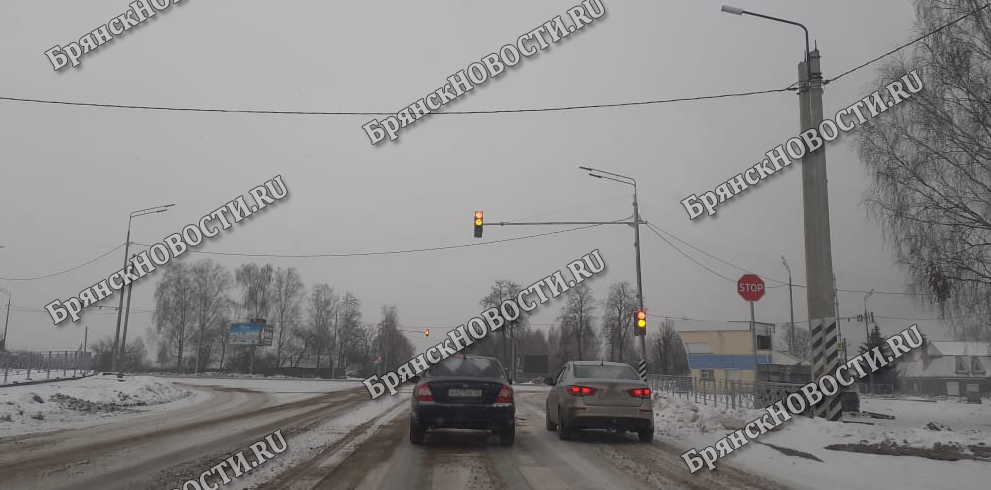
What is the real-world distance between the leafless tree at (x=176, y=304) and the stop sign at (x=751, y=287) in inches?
3019

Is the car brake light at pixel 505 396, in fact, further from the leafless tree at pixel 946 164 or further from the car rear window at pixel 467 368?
the leafless tree at pixel 946 164

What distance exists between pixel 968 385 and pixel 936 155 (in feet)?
111

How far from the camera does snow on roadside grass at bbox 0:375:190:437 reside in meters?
13.6

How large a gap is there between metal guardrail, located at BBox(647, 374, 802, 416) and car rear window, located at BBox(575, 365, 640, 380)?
567 centimetres

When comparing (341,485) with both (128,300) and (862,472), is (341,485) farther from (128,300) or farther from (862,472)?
(128,300)

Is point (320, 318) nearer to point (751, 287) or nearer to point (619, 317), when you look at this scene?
point (619, 317)

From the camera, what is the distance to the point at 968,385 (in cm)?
4138

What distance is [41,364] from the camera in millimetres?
32625

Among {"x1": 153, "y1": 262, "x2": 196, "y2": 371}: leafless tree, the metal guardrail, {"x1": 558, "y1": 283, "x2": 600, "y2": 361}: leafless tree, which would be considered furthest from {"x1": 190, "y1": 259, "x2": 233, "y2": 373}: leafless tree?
the metal guardrail

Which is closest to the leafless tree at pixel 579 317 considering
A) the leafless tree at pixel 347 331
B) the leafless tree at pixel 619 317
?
the leafless tree at pixel 619 317

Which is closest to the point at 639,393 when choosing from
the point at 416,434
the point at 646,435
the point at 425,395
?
the point at 646,435

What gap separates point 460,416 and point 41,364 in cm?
3173

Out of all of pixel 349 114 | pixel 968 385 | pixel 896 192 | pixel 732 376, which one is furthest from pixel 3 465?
pixel 732 376

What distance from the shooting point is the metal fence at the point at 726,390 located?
16.8 meters
